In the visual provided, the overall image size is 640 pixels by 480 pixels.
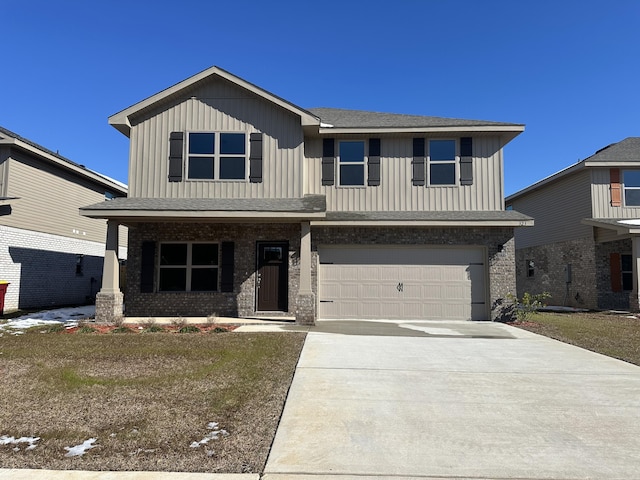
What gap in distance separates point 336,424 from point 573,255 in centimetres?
1798

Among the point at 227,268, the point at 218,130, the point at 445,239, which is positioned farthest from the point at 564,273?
the point at 218,130

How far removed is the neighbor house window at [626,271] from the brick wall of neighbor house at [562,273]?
1119 millimetres

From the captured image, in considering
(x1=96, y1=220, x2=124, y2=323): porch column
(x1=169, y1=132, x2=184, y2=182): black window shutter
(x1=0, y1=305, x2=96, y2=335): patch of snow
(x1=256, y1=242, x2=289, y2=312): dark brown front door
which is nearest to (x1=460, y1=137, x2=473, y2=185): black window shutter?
(x1=256, y1=242, x2=289, y2=312): dark brown front door

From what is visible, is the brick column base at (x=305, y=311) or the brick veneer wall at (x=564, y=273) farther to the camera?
the brick veneer wall at (x=564, y=273)

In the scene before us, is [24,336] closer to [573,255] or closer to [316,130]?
[316,130]

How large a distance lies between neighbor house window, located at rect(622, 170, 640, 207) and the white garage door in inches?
348

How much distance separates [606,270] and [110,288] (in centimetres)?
1827

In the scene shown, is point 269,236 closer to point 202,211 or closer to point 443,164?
point 202,211

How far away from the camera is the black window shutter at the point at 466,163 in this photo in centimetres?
1316

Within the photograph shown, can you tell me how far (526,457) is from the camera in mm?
3424

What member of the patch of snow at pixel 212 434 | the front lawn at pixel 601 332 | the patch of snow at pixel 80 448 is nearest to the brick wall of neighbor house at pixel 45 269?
the patch of snow at pixel 80 448

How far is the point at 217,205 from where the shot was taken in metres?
11.5

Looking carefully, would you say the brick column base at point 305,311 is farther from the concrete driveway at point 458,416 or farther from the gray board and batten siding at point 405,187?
the gray board and batten siding at point 405,187

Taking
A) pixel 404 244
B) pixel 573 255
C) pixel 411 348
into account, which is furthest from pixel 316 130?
pixel 573 255
